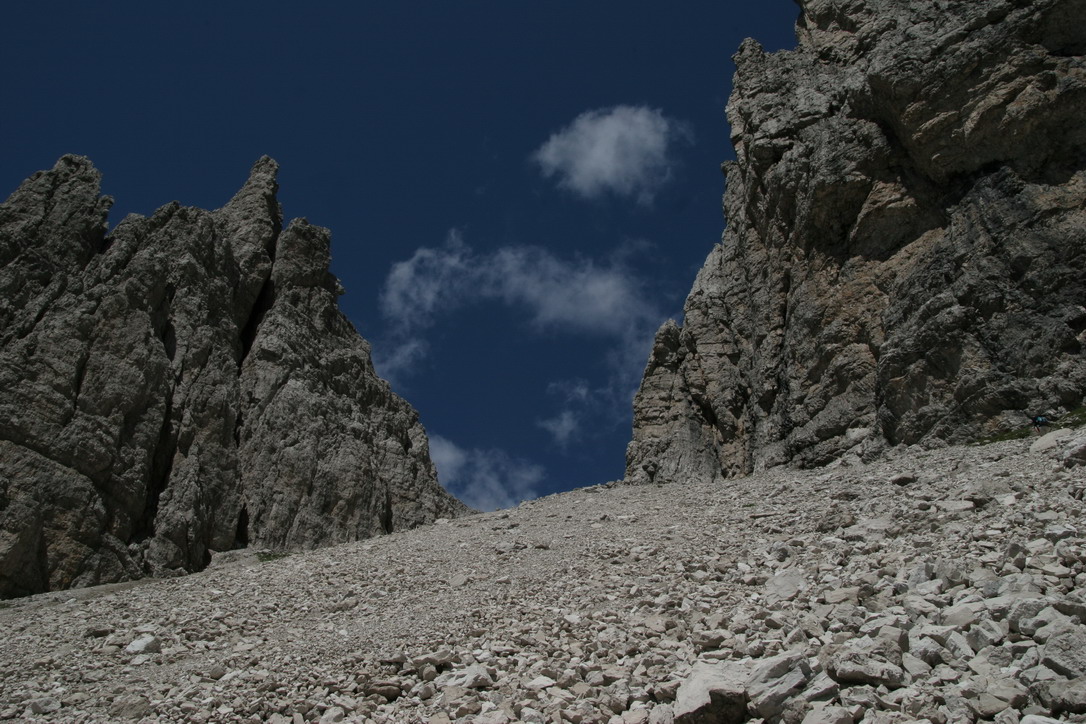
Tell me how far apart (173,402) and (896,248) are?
3358 cm

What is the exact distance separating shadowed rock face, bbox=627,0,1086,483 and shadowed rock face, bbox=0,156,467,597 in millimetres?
17971

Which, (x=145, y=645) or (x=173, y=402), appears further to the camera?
(x=173, y=402)

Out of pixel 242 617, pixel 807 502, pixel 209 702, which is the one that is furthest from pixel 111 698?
pixel 807 502

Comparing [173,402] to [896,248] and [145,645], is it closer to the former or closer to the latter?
[145,645]

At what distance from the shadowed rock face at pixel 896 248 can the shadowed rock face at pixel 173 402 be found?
18.0 metres

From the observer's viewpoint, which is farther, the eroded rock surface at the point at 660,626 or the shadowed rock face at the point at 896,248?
the shadowed rock face at the point at 896,248

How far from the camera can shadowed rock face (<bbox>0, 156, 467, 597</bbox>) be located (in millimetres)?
29781

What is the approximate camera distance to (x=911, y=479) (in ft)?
70.8

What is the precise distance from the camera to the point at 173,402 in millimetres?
36188

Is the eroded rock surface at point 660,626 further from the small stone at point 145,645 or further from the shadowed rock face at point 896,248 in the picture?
the shadowed rock face at point 896,248

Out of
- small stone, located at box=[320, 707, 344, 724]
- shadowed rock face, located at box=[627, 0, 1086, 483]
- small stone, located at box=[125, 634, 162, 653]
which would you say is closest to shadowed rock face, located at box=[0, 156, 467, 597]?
small stone, located at box=[125, 634, 162, 653]

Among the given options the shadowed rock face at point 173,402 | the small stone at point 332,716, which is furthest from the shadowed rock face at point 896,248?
the small stone at point 332,716

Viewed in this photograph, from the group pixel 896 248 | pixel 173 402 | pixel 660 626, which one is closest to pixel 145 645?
pixel 660 626

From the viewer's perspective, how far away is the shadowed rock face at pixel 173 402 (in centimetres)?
2978
